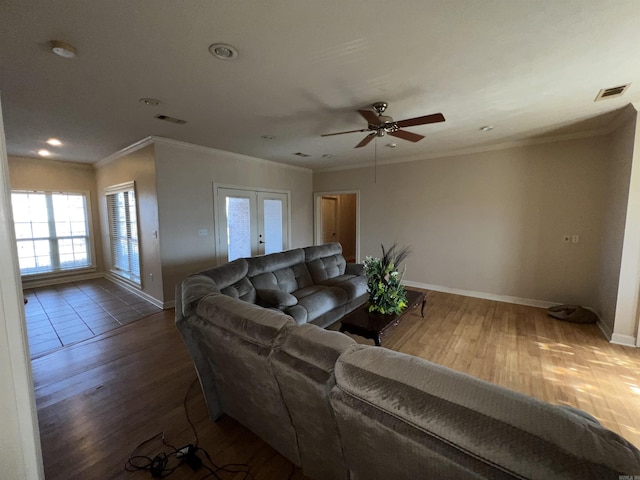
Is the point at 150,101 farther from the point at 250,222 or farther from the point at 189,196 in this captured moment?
the point at 250,222

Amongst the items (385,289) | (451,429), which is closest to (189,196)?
(385,289)

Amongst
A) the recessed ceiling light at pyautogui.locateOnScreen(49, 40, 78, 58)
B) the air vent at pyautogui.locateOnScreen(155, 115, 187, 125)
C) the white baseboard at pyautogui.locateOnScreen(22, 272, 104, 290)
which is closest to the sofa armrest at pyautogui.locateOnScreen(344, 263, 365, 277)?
the air vent at pyautogui.locateOnScreen(155, 115, 187, 125)

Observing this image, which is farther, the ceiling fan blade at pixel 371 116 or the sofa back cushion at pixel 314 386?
the ceiling fan blade at pixel 371 116

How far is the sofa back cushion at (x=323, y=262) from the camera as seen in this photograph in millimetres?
4066

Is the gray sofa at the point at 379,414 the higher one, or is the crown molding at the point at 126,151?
the crown molding at the point at 126,151

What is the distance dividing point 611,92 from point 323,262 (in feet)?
12.3

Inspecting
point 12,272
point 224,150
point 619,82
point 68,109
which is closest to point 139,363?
point 12,272

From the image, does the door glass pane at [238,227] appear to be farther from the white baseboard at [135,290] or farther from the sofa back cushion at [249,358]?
the sofa back cushion at [249,358]

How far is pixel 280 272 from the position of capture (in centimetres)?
359

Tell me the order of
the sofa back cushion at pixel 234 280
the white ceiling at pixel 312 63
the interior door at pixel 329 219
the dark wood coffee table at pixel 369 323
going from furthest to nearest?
the interior door at pixel 329 219
the sofa back cushion at pixel 234 280
the dark wood coffee table at pixel 369 323
the white ceiling at pixel 312 63

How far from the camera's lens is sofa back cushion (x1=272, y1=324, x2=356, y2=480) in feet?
3.65

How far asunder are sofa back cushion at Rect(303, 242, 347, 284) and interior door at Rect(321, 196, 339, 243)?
2.76m

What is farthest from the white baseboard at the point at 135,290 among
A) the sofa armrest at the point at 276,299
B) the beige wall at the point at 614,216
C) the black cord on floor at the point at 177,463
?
the beige wall at the point at 614,216

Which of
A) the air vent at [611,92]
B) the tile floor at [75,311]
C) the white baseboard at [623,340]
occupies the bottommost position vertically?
the tile floor at [75,311]
